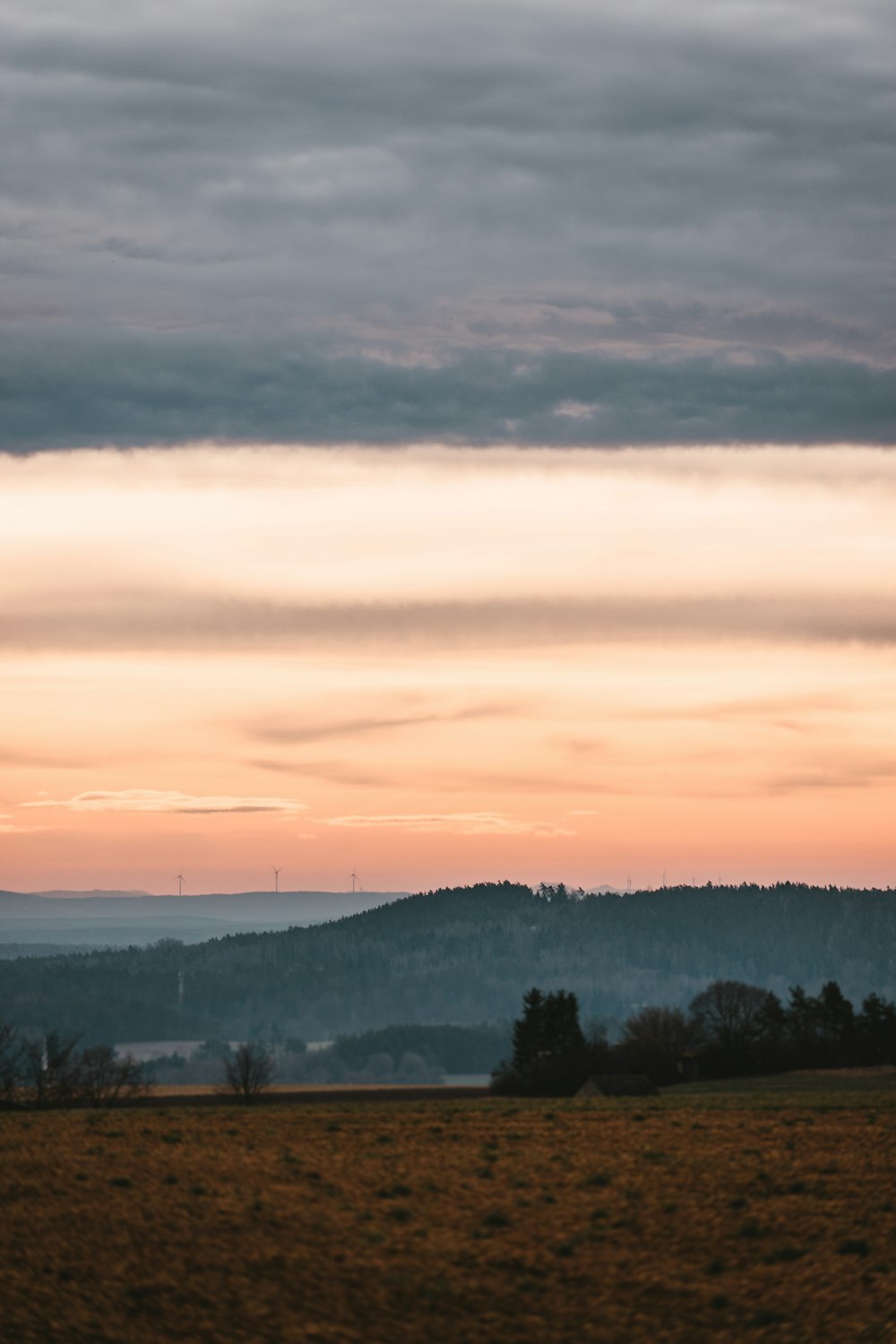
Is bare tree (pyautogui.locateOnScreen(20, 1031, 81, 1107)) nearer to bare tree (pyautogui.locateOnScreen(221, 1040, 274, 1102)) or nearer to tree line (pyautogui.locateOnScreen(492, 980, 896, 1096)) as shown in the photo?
bare tree (pyautogui.locateOnScreen(221, 1040, 274, 1102))

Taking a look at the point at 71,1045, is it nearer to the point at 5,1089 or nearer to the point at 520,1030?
the point at 5,1089

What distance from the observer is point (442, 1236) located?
145ft

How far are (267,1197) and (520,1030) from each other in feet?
449

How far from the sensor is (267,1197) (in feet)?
156

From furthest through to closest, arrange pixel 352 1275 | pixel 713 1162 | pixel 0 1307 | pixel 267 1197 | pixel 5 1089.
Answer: pixel 5 1089 → pixel 713 1162 → pixel 267 1197 → pixel 352 1275 → pixel 0 1307

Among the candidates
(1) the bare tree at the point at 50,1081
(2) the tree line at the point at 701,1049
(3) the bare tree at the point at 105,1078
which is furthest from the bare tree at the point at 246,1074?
(2) the tree line at the point at 701,1049

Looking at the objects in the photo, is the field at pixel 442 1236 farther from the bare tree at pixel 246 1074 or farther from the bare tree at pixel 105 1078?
the bare tree at pixel 246 1074

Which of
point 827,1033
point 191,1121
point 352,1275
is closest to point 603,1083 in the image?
point 827,1033

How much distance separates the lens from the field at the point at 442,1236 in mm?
A: 38188

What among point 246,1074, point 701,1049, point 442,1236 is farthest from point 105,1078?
point 442,1236

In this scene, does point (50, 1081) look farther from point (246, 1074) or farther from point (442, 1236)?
point (442, 1236)

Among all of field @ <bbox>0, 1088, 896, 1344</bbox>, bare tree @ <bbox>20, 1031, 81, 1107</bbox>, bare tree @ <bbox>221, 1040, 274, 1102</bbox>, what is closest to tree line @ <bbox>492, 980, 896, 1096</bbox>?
bare tree @ <bbox>221, 1040, 274, 1102</bbox>

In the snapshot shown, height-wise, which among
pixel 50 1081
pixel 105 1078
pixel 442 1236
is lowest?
pixel 442 1236

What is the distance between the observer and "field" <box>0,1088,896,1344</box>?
38.2 metres
